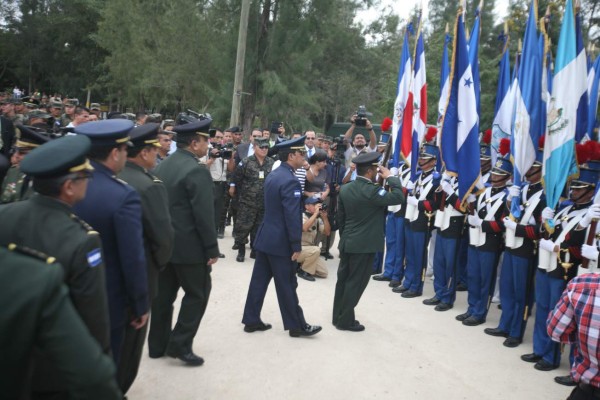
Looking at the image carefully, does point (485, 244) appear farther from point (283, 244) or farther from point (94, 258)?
point (94, 258)

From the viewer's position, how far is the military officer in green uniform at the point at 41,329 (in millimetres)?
1561

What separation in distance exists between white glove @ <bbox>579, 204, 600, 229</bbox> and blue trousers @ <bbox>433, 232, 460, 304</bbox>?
1.93 metres

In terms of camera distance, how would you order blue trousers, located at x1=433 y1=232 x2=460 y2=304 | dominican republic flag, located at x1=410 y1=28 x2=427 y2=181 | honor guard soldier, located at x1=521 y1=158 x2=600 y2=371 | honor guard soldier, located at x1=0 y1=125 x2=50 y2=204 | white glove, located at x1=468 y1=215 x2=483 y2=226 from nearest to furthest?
honor guard soldier, located at x1=0 y1=125 x2=50 y2=204, honor guard soldier, located at x1=521 y1=158 x2=600 y2=371, white glove, located at x1=468 y1=215 x2=483 y2=226, blue trousers, located at x1=433 y1=232 x2=460 y2=304, dominican republic flag, located at x1=410 y1=28 x2=427 y2=181

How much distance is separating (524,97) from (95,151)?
16.1ft

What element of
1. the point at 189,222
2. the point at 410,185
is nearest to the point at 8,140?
the point at 189,222

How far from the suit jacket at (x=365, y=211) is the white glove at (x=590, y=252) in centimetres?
175

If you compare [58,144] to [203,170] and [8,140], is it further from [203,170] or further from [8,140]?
[8,140]

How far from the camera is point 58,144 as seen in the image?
2182 millimetres

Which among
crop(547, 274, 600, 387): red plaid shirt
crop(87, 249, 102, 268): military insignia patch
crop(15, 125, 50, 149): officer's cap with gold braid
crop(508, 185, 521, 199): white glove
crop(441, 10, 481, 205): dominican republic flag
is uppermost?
crop(441, 10, 481, 205): dominican republic flag

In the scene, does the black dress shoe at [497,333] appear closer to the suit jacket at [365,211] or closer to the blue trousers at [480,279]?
the blue trousers at [480,279]

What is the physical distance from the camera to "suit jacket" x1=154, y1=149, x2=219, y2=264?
13.6ft

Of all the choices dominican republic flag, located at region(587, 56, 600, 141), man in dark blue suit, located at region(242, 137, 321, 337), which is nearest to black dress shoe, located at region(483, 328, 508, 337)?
man in dark blue suit, located at region(242, 137, 321, 337)

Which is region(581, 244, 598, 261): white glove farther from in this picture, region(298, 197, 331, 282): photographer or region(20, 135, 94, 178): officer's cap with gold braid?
region(20, 135, 94, 178): officer's cap with gold braid

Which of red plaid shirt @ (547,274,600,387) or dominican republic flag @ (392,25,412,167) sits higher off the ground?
dominican republic flag @ (392,25,412,167)
